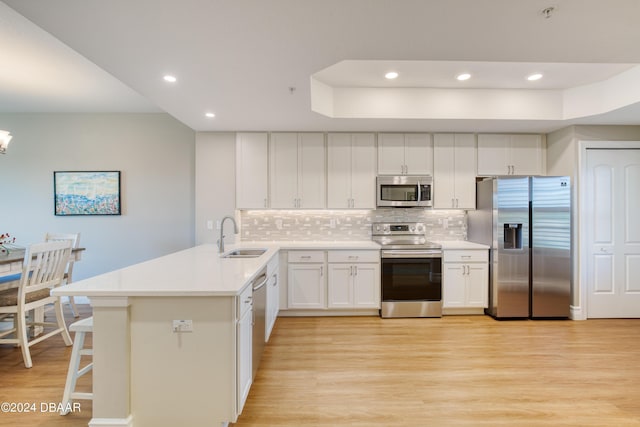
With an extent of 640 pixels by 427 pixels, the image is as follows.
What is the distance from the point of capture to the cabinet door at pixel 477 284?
372 cm

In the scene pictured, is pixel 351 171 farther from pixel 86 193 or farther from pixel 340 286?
pixel 86 193

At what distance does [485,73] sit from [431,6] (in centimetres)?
193

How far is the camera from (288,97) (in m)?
2.78

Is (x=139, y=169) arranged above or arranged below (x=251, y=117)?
below

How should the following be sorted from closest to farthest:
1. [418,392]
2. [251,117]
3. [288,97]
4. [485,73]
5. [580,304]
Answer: [418,392], [288,97], [485,73], [251,117], [580,304]

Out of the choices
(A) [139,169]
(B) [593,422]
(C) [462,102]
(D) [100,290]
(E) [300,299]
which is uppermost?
(C) [462,102]

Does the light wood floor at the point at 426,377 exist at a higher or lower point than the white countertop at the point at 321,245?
lower

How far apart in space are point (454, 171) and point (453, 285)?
1537 mm

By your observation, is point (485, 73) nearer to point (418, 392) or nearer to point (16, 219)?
point (418, 392)

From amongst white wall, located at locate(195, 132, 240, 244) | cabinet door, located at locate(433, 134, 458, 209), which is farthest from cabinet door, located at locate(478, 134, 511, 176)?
white wall, located at locate(195, 132, 240, 244)

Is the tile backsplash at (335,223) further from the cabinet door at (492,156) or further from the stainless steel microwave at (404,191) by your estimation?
the cabinet door at (492,156)

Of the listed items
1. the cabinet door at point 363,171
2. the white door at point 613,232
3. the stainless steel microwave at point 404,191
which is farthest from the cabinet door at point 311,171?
the white door at point 613,232

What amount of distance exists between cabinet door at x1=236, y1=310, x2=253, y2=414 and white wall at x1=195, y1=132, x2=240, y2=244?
2230 millimetres

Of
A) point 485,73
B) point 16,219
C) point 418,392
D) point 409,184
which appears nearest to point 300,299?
point 418,392
